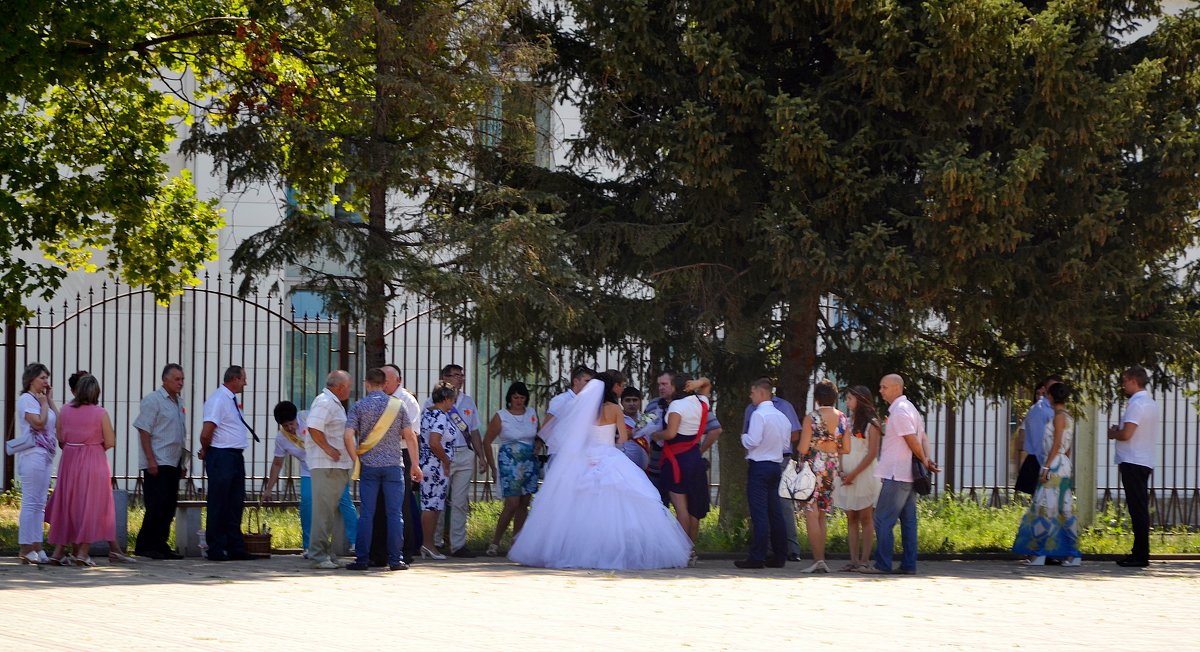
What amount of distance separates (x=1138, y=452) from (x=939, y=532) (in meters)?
2.59

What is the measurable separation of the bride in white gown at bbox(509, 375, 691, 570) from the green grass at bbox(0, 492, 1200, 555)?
1.71 meters

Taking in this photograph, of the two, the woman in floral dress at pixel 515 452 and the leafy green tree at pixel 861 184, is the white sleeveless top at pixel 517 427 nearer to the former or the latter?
the woman in floral dress at pixel 515 452

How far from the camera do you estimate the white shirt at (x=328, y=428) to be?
12.4 meters

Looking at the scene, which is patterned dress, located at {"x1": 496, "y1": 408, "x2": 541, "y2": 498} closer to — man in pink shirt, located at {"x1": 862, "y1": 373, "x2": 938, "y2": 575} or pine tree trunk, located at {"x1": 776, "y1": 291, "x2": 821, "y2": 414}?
pine tree trunk, located at {"x1": 776, "y1": 291, "x2": 821, "y2": 414}

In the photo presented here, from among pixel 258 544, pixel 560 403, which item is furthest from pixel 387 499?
pixel 560 403

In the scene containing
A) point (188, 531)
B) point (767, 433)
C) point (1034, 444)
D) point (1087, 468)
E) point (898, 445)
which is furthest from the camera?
point (1087, 468)

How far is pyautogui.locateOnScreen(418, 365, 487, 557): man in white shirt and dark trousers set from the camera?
14.0 meters

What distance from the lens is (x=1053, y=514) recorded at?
45.2ft

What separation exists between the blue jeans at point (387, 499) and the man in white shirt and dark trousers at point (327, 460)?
0.19 metres

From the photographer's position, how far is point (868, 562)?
13.1 m

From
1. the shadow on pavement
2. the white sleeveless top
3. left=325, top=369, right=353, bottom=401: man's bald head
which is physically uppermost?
left=325, top=369, right=353, bottom=401: man's bald head

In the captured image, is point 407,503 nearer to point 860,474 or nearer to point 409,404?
point 409,404

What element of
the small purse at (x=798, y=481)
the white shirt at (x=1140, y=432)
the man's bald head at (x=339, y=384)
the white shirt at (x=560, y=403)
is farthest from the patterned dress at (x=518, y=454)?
the white shirt at (x=1140, y=432)

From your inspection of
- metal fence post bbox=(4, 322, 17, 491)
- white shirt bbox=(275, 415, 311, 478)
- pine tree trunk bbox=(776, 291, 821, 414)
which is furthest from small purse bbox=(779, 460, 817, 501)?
metal fence post bbox=(4, 322, 17, 491)
